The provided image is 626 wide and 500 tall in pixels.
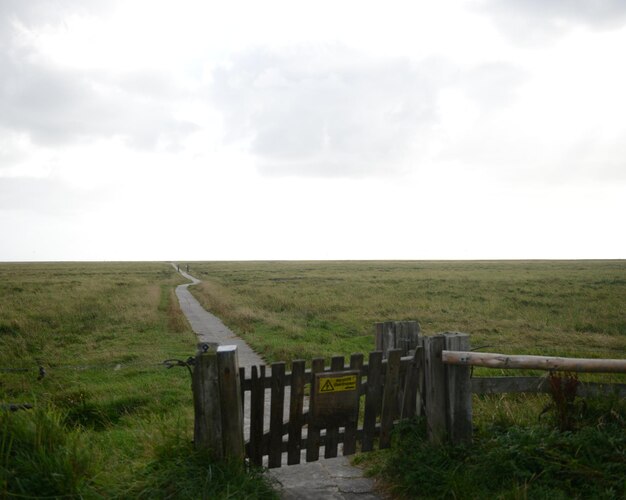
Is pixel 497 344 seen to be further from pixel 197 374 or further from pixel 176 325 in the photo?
pixel 197 374

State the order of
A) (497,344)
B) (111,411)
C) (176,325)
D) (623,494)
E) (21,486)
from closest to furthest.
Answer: (21,486), (623,494), (111,411), (497,344), (176,325)

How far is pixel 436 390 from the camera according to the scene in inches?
202

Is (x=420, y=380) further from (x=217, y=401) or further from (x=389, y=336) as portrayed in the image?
(x=217, y=401)

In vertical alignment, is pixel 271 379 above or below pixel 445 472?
above

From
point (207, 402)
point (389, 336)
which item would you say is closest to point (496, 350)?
point (389, 336)

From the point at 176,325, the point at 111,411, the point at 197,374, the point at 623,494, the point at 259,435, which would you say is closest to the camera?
the point at 623,494

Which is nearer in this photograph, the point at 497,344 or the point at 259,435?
the point at 259,435

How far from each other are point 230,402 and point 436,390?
86.3 inches

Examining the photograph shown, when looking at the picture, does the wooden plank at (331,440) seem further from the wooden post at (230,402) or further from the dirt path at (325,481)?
the wooden post at (230,402)

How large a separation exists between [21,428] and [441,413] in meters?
4.06

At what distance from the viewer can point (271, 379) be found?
474cm

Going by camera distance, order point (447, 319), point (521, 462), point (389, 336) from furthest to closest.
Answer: point (447, 319)
point (389, 336)
point (521, 462)

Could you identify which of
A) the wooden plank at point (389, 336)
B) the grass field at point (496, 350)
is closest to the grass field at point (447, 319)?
the grass field at point (496, 350)

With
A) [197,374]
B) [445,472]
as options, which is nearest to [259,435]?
[197,374]
